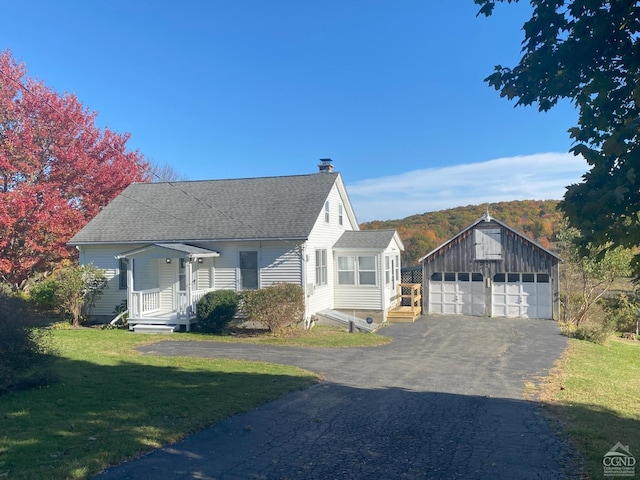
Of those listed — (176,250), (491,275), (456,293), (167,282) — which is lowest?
(456,293)

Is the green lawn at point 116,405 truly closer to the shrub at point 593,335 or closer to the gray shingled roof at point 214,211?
the gray shingled roof at point 214,211

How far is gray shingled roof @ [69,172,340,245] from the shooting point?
1909 cm

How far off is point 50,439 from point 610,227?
263 inches

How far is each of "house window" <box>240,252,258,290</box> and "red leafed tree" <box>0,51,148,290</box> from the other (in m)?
9.83

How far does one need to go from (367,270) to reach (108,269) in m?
11.0

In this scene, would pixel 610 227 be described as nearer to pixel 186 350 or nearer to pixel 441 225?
pixel 186 350

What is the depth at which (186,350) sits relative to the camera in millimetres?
14031

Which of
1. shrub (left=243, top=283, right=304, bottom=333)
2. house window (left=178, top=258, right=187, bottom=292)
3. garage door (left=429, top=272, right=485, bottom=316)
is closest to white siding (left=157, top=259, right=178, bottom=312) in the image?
house window (left=178, top=258, right=187, bottom=292)

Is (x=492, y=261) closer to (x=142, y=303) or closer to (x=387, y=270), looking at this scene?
(x=387, y=270)

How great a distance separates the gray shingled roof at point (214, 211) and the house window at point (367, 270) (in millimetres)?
3342

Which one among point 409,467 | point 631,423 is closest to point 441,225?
point 631,423

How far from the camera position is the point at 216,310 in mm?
17203

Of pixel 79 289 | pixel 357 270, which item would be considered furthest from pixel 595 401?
pixel 79 289

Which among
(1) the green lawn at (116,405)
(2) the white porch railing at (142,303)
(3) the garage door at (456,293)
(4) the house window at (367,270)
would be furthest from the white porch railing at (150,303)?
(3) the garage door at (456,293)
